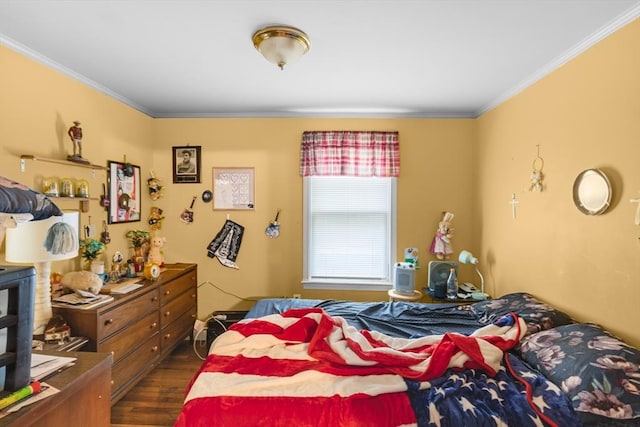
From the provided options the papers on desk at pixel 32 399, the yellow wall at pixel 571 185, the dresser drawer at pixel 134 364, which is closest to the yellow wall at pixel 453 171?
the yellow wall at pixel 571 185

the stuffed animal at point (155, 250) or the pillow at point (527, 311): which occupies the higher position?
the stuffed animal at point (155, 250)

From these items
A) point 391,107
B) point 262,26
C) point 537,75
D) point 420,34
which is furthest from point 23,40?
point 537,75

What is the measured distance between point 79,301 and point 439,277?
285cm

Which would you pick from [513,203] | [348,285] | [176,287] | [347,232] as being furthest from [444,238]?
[176,287]

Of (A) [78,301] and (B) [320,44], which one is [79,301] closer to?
(A) [78,301]

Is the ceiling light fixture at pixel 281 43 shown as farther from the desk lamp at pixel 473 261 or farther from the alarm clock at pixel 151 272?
the desk lamp at pixel 473 261

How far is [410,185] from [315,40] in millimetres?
1890

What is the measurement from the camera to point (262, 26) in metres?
1.72

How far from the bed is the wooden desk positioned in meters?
0.32

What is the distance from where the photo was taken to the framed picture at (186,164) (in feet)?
10.8

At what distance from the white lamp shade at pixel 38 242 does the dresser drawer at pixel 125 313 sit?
503 millimetres

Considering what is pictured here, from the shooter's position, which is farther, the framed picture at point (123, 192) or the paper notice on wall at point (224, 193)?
the paper notice on wall at point (224, 193)

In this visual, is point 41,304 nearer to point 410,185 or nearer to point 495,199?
point 410,185

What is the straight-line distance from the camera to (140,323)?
2.36 m
